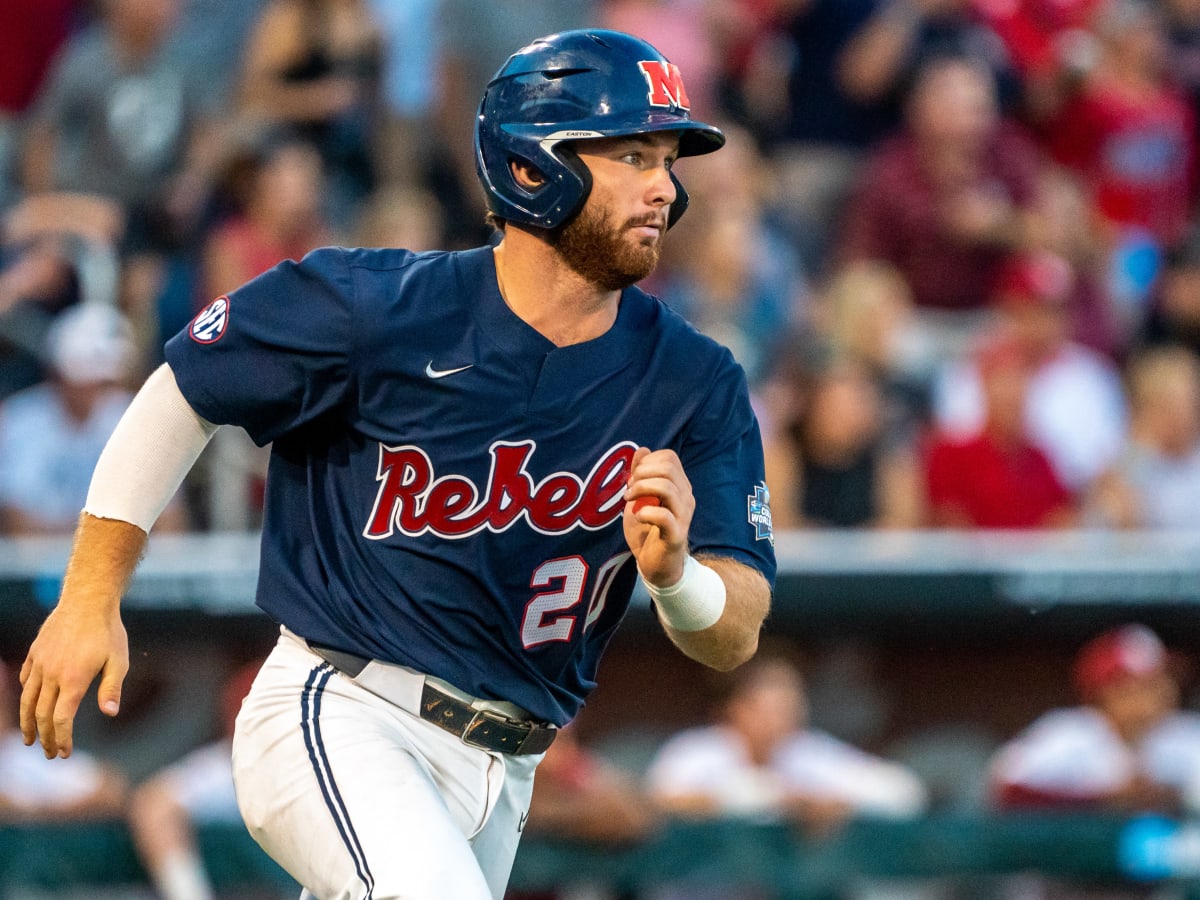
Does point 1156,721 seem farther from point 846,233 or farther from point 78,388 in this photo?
point 78,388

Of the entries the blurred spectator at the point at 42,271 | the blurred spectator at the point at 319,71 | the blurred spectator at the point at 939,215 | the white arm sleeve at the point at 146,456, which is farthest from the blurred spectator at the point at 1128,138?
the white arm sleeve at the point at 146,456

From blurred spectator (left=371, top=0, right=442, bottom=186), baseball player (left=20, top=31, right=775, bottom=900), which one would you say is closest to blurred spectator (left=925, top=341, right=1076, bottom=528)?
A: blurred spectator (left=371, top=0, right=442, bottom=186)

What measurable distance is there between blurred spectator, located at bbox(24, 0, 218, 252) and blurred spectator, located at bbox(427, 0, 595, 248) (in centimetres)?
104

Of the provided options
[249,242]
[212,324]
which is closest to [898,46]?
[249,242]

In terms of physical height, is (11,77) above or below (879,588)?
above

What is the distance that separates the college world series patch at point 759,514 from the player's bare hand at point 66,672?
1.17 metres

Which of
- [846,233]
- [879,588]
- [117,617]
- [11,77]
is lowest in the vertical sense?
[879,588]

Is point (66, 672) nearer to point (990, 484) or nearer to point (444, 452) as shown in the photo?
point (444, 452)

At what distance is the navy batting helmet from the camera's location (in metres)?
3.47

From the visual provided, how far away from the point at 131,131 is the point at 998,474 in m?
3.77

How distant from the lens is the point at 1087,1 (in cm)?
980

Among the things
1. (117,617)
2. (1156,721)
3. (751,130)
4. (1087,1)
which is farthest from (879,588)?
(117,617)

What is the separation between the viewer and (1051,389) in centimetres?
834

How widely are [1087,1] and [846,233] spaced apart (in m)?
2.05
